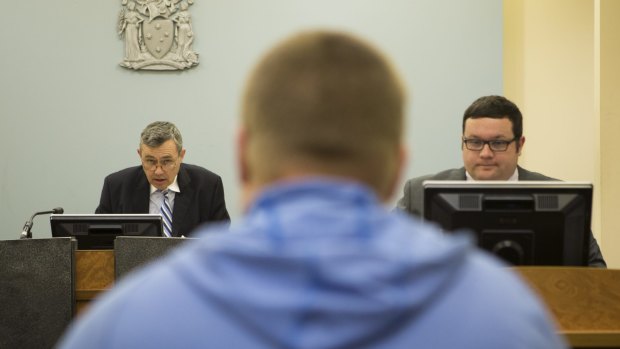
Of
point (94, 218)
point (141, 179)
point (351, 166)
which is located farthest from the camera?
point (141, 179)

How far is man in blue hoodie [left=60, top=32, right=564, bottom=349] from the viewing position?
39.8 inches

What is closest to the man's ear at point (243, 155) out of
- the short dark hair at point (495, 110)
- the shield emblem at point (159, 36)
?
the short dark hair at point (495, 110)

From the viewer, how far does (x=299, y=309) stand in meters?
1.00

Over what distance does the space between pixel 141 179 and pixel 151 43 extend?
1.79 meters

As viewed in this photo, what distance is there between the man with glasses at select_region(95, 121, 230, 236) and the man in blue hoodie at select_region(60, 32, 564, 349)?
16.5 ft

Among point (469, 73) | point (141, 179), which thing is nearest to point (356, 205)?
point (141, 179)

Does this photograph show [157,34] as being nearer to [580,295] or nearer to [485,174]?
[485,174]

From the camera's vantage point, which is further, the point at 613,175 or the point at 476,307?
the point at 613,175

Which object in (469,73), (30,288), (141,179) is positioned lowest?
(30,288)

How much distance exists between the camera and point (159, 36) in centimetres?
775

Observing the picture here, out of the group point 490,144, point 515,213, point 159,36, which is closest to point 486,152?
point 490,144

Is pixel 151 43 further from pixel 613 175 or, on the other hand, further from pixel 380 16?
pixel 613 175

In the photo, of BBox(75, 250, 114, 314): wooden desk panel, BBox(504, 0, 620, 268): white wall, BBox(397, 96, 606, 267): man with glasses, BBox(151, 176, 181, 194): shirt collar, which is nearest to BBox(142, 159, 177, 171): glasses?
BBox(151, 176, 181, 194): shirt collar

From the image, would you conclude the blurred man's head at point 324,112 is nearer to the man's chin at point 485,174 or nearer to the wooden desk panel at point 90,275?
the wooden desk panel at point 90,275
